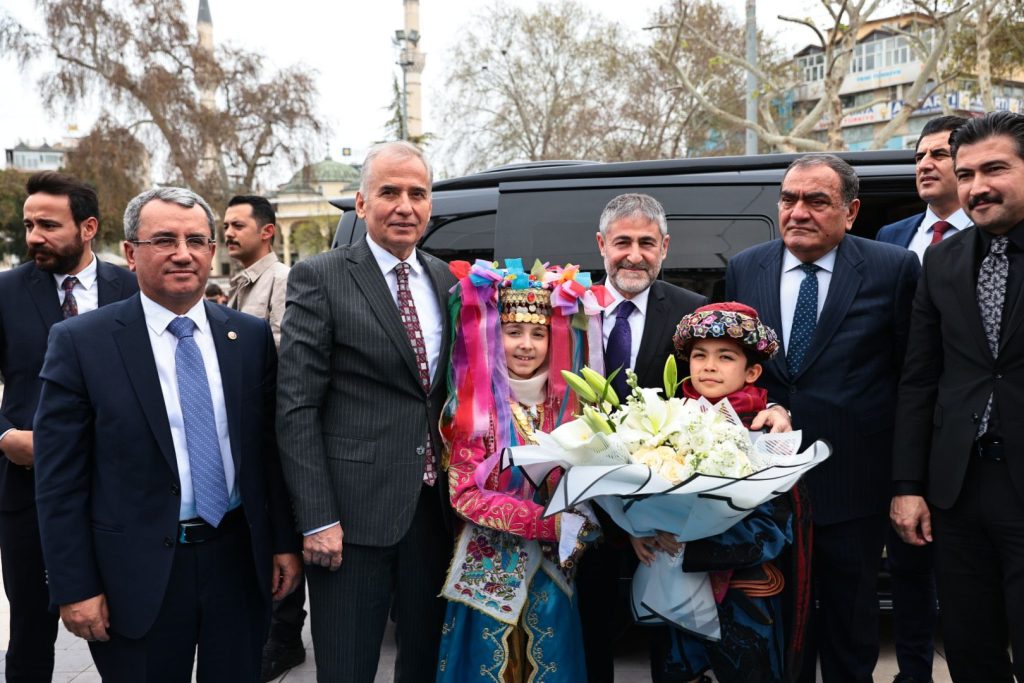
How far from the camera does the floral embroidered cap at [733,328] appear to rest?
2.41 meters

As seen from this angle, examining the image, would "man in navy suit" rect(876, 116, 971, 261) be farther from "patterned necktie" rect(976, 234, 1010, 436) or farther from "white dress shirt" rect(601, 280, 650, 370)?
"white dress shirt" rect(601, 280, 650, 370)

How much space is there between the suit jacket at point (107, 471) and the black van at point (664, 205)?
201 cm

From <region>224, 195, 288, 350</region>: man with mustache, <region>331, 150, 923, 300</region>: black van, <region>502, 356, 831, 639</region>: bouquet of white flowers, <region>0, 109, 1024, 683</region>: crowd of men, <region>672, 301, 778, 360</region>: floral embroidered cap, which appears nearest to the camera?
<region>502, 356, 831, 639</region>: bouquet of white flowers

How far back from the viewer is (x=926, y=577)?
3.21m

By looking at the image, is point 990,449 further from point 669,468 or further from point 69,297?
point 69,297

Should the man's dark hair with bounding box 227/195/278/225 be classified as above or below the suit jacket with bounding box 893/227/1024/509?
above

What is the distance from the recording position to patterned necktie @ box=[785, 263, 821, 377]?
272 cm

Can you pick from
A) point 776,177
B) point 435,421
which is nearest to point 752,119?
point 776,177

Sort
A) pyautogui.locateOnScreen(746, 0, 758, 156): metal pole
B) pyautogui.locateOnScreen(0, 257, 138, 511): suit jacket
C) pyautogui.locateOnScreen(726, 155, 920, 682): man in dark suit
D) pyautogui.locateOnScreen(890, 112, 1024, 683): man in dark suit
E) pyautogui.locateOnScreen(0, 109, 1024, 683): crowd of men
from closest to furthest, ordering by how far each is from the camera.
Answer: pyautogui.locateOnScreen(0, 109, 1024, 683): crowd of men → pyautogui.locateOnScreen(890, 112, 1024, 683): man in dark suit → pyautogui.locateOnScreen(726, 155, 920, 682): man in dark suit → pyautogui.locateOnScreen(0, 257, 138, 511): suit jacket → pyautogui.locateOnScreen(746, 0, 758, 156): metal pole

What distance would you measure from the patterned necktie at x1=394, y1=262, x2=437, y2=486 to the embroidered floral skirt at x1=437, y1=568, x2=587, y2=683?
1.50 ft

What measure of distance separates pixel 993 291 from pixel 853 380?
507mm

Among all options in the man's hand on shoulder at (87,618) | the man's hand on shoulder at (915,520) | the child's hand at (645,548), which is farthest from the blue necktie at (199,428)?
the man's hand on shoulder at (915,520)

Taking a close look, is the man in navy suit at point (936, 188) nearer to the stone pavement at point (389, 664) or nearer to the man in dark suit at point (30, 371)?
the stone pavement at point (389, 664)

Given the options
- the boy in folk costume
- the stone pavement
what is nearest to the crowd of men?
the boy in folk costume
